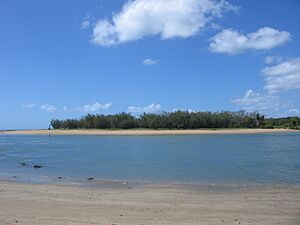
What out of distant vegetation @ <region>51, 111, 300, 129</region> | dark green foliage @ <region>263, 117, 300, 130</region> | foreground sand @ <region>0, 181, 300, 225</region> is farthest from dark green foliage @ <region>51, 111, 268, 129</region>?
foreground sand @ <region>0, 181, 300, 225</region>

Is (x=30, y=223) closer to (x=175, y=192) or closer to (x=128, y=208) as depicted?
(x=128, y=208)

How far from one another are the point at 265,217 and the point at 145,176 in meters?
14.6

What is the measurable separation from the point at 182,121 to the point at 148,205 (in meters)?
135

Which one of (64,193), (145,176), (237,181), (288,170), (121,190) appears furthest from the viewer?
(288,170)

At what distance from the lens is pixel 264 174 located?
26672mm

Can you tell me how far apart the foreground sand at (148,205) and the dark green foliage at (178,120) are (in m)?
129

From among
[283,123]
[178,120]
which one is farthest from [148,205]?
[283,123]

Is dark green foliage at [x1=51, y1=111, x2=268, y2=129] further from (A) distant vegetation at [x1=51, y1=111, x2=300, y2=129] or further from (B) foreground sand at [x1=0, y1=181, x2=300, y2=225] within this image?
(B) foreground sand at [x1=0, y1=181, x2=300, y2=225]

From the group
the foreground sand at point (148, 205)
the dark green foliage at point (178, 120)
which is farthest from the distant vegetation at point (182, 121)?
the foreground sand at point (148, 205)

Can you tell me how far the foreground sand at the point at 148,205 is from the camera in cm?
1176

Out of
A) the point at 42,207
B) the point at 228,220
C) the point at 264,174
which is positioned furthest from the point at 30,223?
the point at 264,174

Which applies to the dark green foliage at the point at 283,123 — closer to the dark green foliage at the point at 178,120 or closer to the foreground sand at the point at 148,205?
the dark green foliage at the point at 178,120

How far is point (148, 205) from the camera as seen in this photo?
567 inches

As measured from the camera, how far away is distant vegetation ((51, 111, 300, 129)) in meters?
149
